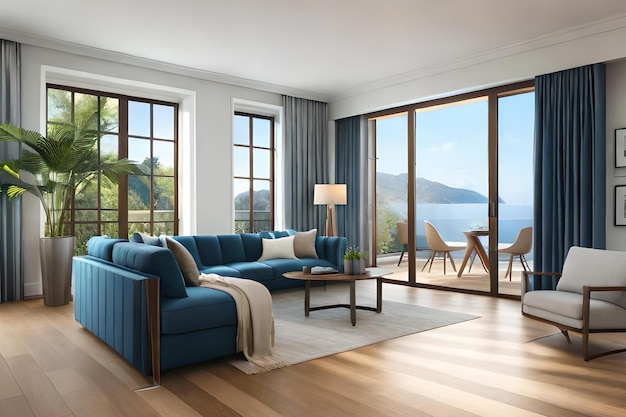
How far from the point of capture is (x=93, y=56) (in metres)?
5.96

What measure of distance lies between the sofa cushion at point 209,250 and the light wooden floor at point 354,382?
2.09 m

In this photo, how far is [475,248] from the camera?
6.55 m

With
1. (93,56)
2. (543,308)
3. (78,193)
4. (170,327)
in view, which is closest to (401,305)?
(543,308)

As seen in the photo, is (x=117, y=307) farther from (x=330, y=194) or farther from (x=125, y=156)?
(x=330, y=194)

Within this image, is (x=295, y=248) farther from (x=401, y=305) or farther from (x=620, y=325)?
(x=620, y=325)

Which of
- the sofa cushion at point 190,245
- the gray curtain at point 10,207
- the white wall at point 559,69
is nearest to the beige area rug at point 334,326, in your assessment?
the sofa cushion at point 190,245

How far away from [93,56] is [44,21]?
94 centimetres

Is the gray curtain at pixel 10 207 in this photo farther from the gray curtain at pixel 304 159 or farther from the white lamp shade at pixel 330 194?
the white lamp shade at pixel 330 194

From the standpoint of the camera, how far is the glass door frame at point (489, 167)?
20.3 ft

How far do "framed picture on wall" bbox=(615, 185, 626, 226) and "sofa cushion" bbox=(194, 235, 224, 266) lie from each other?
15.1ft

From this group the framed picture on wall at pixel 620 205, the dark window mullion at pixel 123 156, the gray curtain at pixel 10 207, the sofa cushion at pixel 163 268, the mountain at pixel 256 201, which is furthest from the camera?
the mountain at pixel 256 201

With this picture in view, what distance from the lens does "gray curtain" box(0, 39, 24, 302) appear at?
5.35 meters

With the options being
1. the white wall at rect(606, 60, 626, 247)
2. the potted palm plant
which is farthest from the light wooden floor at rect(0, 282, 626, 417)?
the white wall at rect(606, 60, 626, 247)

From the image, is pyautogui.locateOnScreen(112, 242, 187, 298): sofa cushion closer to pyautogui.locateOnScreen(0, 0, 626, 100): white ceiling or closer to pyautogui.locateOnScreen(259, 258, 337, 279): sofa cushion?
pyautogui.locateOnScreen(0, 0, 626, 100): white ceiling
